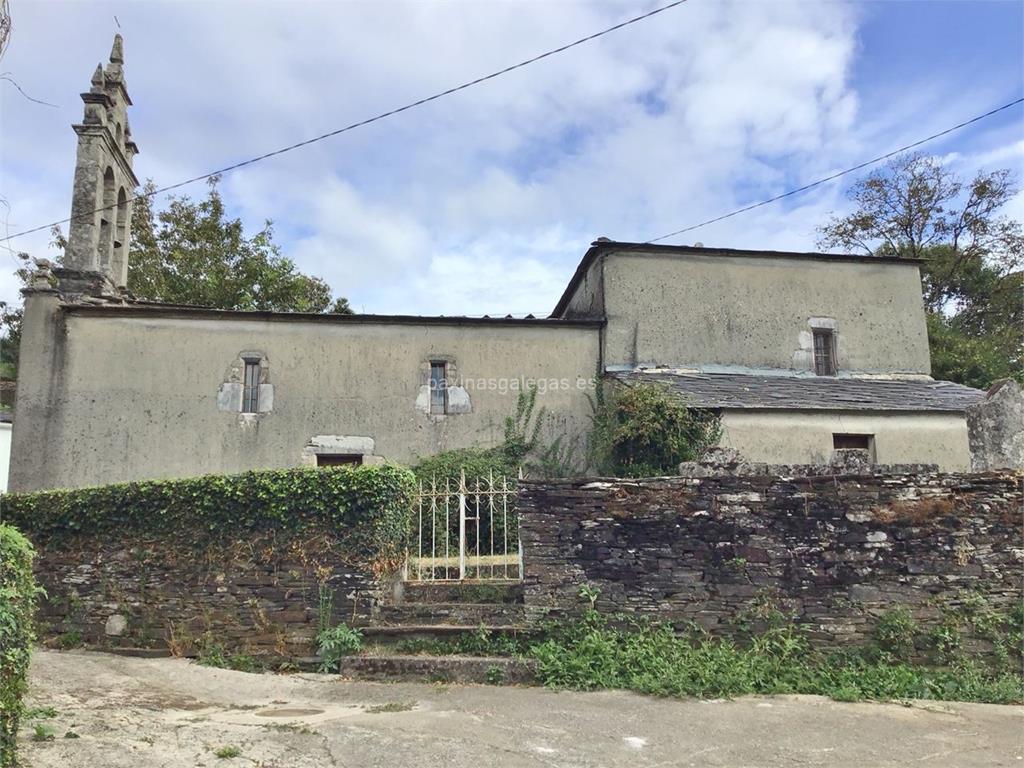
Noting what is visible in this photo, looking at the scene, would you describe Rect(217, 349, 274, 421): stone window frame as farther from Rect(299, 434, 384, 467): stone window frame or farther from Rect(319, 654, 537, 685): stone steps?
Rect(319, 654, 537, 685): stone steps

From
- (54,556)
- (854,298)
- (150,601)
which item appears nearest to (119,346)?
(54,556)

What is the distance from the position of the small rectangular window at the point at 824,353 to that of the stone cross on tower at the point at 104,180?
51.7 feet

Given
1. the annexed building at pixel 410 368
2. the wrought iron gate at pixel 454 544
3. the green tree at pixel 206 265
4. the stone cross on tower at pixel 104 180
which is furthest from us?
the green tree at pixel 206 265

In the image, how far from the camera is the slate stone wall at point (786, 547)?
7625mm

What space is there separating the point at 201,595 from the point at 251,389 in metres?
6.76

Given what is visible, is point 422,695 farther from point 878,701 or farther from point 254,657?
point 878,701

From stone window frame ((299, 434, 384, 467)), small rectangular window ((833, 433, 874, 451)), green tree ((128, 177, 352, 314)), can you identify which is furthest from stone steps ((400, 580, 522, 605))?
green tree ((128, 177, 352, 314))

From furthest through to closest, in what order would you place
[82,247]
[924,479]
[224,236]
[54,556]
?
[224,236]
[82,247]
[54,556]
[924,479]

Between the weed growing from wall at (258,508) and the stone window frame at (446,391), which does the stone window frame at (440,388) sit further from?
the weed growing from wall at (258,508)

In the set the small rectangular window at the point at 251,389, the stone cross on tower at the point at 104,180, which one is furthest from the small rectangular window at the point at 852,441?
the stone cross on tower at the point at 104,180

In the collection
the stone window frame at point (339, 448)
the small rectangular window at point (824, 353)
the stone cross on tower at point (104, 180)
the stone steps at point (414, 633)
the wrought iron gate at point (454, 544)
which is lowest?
the stone steps at point (414, 633)

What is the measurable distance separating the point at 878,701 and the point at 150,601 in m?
7.82

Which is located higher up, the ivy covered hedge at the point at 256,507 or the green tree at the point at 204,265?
the green tree at the point at 204,265

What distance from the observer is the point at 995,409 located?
29.5 feet
